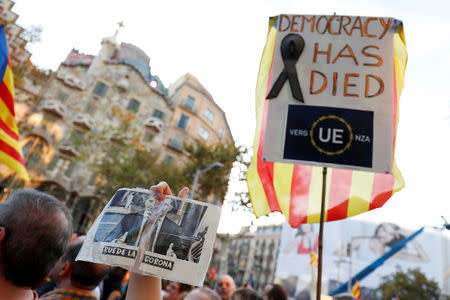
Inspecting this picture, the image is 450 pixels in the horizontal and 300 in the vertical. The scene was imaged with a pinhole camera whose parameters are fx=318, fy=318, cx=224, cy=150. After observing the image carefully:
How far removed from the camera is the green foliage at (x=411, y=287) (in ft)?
100

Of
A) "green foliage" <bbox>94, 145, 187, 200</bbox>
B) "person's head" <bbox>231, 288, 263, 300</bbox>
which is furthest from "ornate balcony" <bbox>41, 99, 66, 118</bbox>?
"person's head" <bbox>231, 288, 263, 300</bbox>

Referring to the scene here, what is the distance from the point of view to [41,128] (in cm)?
2470

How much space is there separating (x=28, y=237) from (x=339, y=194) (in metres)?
2.53

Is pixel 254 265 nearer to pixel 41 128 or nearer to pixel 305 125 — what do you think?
pixel 41 128

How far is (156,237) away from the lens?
1.28 metres

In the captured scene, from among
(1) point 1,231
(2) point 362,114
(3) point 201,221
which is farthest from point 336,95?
(1) point 1,231

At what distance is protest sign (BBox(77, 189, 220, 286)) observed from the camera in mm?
1236

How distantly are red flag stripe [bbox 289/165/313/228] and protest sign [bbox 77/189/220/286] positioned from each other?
5.86 ft

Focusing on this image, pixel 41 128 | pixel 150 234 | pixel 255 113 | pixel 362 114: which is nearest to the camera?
pixel 150 234

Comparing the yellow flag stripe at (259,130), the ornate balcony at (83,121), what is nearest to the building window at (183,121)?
the ornate balcony at (83,121)

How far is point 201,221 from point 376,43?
81.4 inches

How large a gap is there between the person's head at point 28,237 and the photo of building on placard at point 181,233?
58 centimetres

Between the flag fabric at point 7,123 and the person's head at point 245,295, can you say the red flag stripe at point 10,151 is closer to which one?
the flag fabric at point 7,123

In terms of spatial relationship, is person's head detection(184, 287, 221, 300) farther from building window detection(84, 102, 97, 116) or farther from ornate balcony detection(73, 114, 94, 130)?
building window detection(84, 102, 97, 116)
